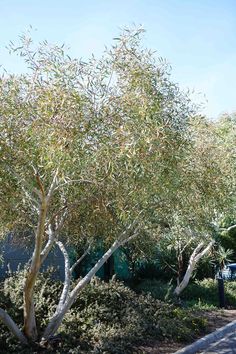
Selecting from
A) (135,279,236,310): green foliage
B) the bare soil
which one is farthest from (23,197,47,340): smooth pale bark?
(135,279,236,310): green foliage

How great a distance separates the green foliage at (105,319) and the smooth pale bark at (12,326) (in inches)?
6.2

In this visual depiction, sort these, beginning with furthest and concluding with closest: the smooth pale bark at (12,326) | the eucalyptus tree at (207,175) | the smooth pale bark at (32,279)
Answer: the eucalyptus tree at (207,175) → the smooth pale bark at (12,326) → the smooth pale bark at (32,279)

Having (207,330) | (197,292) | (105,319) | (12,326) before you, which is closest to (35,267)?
(12,326)

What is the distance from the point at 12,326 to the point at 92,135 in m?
3.92

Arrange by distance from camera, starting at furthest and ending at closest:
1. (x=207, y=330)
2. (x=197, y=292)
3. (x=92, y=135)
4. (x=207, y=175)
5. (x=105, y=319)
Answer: (x=197, y=292) → (x=207, y=330) → (x=105, y=319) → (x=207, y=175) → (x=92, y=135)

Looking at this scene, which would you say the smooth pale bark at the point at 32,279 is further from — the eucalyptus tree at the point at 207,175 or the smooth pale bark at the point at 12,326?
the eucalyptus tree at the point at 207,175

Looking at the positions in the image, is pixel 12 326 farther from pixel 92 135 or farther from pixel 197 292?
pixel 197 292

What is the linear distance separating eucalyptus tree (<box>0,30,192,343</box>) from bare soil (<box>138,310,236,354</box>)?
2.43 metres

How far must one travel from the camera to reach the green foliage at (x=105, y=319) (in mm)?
8922

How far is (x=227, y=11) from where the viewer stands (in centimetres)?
819

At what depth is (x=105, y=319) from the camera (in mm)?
10391

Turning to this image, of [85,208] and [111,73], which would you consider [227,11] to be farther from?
[85,208]

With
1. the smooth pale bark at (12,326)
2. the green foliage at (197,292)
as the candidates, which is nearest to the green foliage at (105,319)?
the smooth pale bark at (12,326)

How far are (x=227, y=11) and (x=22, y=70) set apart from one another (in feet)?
12.3
